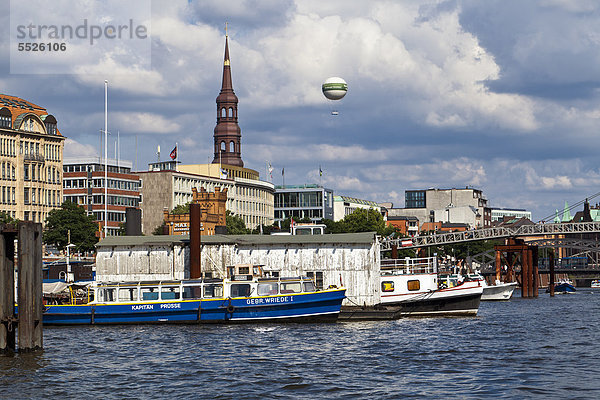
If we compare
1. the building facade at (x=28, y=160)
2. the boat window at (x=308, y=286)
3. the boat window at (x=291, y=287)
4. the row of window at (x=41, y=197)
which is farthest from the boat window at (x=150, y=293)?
the row of window at (x=41, y=197)

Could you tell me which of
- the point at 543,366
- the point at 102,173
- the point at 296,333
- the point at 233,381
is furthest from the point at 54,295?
the point at 102,173

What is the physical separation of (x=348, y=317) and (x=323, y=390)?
28002mm

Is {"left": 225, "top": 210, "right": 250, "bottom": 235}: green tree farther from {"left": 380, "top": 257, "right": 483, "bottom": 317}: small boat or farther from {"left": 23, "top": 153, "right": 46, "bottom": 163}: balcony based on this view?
{"left": 380, "top": 257, "right": 483, "bottom": 317}: small boat

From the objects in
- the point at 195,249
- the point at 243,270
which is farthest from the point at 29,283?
the point at 243,270

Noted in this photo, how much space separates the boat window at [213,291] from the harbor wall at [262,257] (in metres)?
5.68

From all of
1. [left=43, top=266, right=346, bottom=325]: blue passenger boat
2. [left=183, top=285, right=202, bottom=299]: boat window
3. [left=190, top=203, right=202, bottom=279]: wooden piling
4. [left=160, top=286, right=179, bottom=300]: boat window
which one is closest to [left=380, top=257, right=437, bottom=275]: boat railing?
[left=43, top=266, right=346, bottom=325]: blue passenger boat

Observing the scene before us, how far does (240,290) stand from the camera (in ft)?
205

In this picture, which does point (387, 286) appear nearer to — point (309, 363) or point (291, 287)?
point (291, 287)

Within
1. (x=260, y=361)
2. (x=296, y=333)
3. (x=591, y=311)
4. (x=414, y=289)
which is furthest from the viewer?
(x=591, y=311)

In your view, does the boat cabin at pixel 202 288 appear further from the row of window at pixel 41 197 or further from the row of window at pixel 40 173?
the row of window at pixel 40 173

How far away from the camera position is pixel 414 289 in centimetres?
7125

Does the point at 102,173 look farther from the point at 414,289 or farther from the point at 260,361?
the point at 260,361

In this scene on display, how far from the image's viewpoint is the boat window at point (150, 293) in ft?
208

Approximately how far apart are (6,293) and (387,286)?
32573mm
